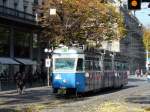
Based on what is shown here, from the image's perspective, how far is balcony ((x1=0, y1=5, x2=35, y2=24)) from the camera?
55906mm

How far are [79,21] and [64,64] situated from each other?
2447 centimetres

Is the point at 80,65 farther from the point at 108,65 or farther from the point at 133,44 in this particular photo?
the point at 133,44

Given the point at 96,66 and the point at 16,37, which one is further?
the point at 16,37

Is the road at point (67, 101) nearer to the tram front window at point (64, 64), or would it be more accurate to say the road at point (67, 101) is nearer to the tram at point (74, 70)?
the tram at point (74, 70)

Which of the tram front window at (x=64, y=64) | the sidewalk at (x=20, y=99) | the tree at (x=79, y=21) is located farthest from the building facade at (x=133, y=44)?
the tram front window at (x=64, y=64)

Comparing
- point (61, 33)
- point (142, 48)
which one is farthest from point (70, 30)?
point (142, 48)

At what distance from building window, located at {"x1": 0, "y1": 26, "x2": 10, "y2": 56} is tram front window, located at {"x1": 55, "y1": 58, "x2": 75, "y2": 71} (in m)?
23.5

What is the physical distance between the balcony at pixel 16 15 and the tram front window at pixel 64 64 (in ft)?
69.5

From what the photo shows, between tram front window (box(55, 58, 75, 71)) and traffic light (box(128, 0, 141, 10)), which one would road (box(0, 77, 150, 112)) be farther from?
traffic light (box(128, 0, 141, 10))

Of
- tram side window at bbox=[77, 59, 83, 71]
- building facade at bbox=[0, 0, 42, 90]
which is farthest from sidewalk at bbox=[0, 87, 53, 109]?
building facade at bbox=[0, 0, 42, 90]

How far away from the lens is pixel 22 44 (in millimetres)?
63344

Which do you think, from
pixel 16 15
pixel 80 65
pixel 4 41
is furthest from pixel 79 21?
pixel 80 65

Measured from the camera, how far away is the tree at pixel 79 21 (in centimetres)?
5875

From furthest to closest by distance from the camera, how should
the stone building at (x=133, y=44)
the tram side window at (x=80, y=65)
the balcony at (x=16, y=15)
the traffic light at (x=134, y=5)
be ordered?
the stone building at (x=133, y=44)
the balcony at (x=16, y=15)
the tram side window at (x=80, y=65)
the traffic light at (x=134, y=5)
